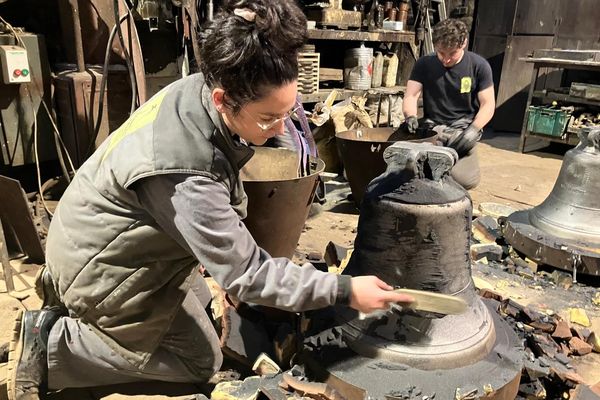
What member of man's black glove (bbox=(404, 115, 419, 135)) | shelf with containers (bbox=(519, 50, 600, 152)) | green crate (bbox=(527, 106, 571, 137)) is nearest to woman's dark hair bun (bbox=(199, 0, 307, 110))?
man's black glove (bbox=(404, 115, 419, 135))

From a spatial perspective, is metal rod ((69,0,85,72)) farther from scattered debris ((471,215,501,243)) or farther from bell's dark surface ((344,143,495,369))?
scattered debris ((471,215,501,243))

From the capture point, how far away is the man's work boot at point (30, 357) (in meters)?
1.81

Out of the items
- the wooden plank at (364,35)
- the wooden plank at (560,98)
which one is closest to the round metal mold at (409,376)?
the wooden plank at (364,35)

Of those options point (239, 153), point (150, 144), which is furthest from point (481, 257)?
point (150, 144)

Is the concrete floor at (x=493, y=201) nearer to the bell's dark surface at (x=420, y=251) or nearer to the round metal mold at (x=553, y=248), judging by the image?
the round metal mold at (x=553, y=248)

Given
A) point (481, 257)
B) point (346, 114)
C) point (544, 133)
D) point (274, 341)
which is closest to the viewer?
point (274, 341)

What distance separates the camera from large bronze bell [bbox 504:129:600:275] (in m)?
2.69

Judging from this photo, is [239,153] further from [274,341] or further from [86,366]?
[86,366]

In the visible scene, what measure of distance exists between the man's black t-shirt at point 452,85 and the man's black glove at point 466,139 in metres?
0.30

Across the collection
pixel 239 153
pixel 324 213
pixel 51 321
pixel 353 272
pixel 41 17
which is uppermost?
pixel 41 17

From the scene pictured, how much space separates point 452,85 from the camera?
4066mm

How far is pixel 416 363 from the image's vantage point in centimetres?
161

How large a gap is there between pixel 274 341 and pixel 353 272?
47 cm

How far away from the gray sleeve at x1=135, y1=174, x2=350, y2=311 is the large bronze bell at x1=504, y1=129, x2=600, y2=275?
1821 millimetres
